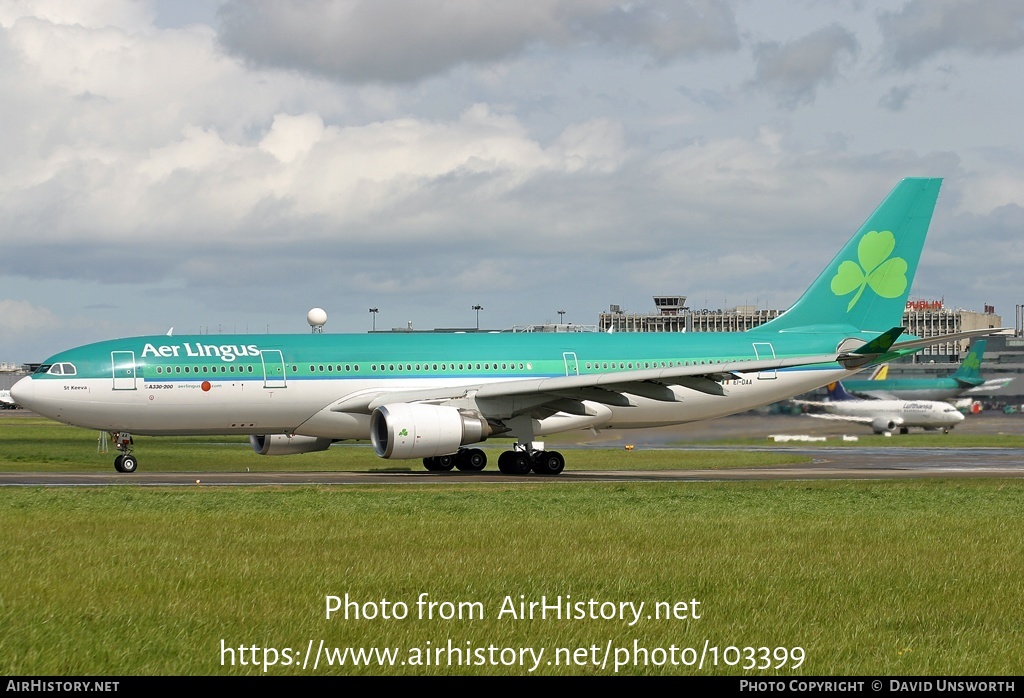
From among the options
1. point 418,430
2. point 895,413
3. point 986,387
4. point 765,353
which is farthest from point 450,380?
point 986,387

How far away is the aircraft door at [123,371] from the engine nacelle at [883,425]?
51.7 metres

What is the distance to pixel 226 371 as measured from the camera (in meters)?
35.3

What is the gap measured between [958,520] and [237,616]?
14086 mm

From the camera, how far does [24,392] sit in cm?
3491

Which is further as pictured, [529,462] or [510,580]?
[529,462]

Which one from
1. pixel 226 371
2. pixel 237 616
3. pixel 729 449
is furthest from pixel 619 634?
pixel 729 449

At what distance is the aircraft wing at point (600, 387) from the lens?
34.0 meters

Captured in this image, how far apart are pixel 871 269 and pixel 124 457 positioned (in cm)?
2452

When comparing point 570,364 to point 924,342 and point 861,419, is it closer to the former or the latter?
point 924,342

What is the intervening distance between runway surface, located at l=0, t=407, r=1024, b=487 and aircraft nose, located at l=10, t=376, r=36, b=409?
2.03m

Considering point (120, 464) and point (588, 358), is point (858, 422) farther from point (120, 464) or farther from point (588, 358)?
point (120, 464)

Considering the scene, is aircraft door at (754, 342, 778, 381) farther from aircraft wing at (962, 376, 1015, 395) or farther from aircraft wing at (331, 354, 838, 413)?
aircraft wing at (962, 376, 1015, 395)

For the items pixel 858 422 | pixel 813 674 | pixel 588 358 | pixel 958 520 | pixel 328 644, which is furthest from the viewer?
Result: pixel 858 422

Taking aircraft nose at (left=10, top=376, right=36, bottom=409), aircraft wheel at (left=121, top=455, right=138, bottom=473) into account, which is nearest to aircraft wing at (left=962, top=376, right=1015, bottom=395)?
aircraft wheel at (left=121, top=455, right=138, bottom=473)
